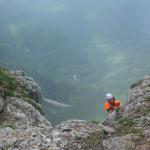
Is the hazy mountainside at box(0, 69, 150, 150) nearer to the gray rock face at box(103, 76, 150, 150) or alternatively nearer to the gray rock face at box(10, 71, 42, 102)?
the gray rock face at box(103, 76, 150, 150)

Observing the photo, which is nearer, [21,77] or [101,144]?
[101,144]

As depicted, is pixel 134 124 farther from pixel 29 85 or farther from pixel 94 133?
pixel 29 85

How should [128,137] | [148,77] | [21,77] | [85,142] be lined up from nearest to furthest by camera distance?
[128,137] < [85,142] < [148,77] < [21,77]

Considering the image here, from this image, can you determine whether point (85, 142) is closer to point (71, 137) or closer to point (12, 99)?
point (71, 137)

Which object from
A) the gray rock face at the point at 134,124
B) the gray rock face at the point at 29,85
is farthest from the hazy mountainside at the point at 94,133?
the gray rock face at the point at 29,85

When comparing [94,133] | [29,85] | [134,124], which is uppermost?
[29,85]

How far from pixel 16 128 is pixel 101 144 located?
5.89 m

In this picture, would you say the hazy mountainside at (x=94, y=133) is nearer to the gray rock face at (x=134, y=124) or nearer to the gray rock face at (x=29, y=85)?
the gray rock face at (x=134, y=124)

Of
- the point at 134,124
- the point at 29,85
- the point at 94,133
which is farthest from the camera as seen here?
the point at 29,85

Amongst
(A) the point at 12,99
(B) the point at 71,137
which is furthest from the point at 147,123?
(A) the point at 12,99

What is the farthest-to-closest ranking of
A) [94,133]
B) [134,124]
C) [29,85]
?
1. [29,85]
2. [134,124]
3. [94,133]

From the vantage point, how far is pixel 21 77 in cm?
Answer: 4484

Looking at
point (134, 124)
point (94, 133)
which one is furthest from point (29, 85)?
point (134, 124)

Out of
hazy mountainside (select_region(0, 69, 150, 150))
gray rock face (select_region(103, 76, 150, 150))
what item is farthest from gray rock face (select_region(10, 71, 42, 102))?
hazy mountainside (select_region(0, 69, 150, 150))
